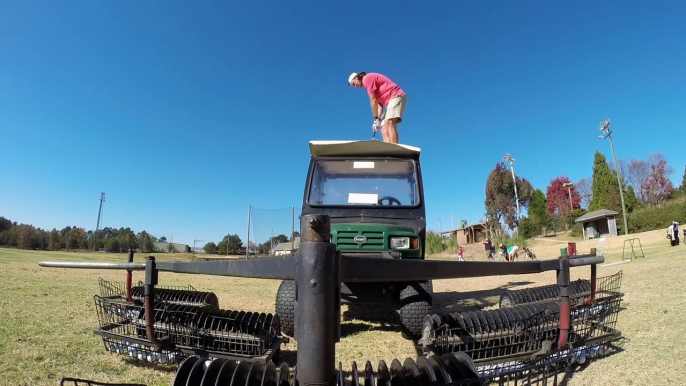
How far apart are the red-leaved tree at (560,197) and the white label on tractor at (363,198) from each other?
208ft

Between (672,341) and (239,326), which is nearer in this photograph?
(239,326)

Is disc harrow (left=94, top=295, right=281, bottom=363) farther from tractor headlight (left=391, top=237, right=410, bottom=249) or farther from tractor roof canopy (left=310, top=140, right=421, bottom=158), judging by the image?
tractor roof canopy (left=310, top=140, right=421, bottom=158)

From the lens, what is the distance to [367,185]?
497 centimetres

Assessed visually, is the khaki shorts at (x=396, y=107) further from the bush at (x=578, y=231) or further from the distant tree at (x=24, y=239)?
the distant tree at (x=24, y=239)

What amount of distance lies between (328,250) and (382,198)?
3949 millimetres

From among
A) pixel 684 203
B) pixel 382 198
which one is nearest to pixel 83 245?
pixel 382 198

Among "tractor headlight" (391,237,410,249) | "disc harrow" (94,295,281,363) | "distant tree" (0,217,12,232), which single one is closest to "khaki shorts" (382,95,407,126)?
"tractor headlight" (391,237,410,249)

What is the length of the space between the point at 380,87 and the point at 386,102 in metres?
0.25

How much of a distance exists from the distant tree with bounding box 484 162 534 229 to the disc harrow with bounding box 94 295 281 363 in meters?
45.6

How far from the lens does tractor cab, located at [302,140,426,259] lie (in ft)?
15.2

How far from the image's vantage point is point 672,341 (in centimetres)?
322

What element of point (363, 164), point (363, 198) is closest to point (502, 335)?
point (363, 198)

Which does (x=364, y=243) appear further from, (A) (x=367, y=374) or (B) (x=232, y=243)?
(B) (x=232, y=243)

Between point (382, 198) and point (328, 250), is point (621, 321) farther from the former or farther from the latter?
point (328, 250)
